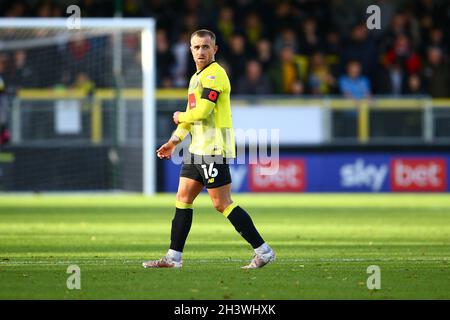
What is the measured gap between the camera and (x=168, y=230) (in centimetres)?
1505

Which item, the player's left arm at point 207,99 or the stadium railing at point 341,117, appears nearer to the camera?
the player's left arm at point 207,99

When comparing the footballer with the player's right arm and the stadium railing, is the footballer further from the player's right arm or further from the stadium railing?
the stadium railing

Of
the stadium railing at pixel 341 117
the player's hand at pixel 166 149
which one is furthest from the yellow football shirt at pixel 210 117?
the stadium railing at pixel 341 117

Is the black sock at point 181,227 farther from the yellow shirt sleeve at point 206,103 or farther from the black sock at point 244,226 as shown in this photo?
the yellow shirt sleeve at point 206,103

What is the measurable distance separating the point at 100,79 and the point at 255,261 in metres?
15.6

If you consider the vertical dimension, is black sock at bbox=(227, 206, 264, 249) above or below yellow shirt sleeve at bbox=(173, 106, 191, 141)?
below

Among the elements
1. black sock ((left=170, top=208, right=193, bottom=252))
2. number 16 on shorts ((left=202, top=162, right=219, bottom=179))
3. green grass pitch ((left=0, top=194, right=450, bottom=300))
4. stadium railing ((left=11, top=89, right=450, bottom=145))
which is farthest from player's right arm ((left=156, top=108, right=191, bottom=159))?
stadium railing ((left=11, top=89, right=450, bottom=145))

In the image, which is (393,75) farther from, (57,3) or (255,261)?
(255,261)

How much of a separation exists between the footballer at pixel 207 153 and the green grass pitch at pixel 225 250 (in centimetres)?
29

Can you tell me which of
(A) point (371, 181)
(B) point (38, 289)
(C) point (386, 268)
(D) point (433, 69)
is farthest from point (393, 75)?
(B) point (38, 289)

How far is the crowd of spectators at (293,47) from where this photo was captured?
25.4m

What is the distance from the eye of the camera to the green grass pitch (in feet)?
29.0

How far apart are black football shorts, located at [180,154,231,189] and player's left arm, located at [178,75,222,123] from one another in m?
0.37
